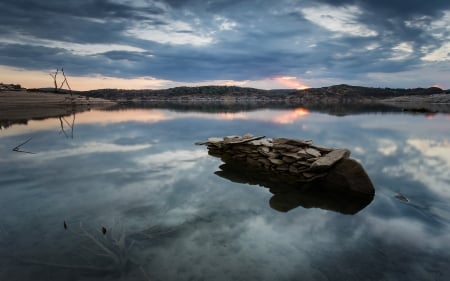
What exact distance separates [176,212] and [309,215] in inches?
157

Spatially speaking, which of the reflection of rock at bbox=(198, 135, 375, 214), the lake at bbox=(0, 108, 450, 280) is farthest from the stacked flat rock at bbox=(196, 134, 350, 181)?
the lake at bbox=(0, 108, 450, 280)

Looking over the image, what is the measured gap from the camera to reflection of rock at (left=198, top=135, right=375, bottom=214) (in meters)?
9.42

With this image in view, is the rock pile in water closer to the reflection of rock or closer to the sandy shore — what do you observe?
the reflection of rock

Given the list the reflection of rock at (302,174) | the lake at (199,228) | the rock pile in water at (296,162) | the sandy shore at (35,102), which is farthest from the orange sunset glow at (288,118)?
the sandy shore at (35,102)

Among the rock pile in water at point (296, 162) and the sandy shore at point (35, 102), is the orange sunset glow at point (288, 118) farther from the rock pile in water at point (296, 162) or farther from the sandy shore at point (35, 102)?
the sandy shore at point (35, 102)

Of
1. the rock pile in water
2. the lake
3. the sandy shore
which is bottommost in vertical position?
the lake

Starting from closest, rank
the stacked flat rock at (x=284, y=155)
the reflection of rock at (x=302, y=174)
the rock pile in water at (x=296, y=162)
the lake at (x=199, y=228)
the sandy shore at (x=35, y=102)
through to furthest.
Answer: the lake at (x=199, y=228), the reflection of rock at (x=302, y=174), the rock pile in water at (x=296, y=162), the stacked flat rock at (x=284, y=155), the sandy shore at (x=35, y=102)

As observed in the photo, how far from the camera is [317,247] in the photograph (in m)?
6.38

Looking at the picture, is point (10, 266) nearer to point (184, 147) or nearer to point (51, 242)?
point (51, 242)

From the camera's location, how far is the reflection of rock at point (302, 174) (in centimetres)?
942

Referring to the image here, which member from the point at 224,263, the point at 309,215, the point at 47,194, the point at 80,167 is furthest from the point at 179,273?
the point at 80,167

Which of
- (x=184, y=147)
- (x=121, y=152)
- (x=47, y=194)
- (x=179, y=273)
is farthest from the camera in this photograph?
(x=184, y=147)

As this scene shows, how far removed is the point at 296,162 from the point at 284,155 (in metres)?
0.83

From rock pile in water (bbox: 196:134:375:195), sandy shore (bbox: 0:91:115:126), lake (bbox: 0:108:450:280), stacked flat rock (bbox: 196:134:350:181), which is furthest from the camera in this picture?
sandy shore (bbox: 0:91:115:126)
